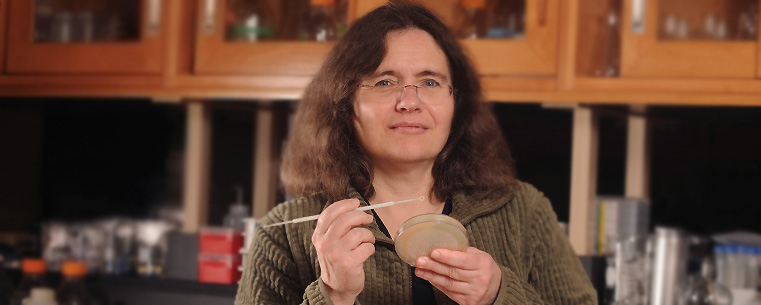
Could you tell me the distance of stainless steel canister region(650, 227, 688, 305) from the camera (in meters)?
1.81

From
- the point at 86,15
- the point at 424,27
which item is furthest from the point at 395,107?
the point at 86,15

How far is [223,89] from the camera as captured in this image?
196 cm

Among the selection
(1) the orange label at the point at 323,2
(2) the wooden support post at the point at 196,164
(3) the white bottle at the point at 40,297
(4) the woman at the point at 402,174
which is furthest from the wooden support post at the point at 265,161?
(4) the woman at the point at 402,174

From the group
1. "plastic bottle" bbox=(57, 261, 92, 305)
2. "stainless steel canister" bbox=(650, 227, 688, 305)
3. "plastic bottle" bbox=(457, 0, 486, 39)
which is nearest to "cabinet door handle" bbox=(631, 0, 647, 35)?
"plastic bottle" bbox=(457, 0, 486, 39)

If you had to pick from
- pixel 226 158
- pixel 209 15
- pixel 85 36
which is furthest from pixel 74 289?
pixel 209 15

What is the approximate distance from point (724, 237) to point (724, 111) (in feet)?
1.00

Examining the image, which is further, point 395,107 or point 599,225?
point 599,225

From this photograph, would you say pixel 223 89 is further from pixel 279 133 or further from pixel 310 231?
pixel 310 231

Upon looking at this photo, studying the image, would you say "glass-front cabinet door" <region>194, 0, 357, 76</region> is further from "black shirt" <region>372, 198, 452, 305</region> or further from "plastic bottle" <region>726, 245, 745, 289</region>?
"plastic bottle" <region>726, 245, 745, 289</region>

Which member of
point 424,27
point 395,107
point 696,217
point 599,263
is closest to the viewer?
point 395,107

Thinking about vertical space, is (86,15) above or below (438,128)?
above

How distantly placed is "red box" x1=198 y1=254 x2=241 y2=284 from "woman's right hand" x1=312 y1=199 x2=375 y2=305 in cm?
82

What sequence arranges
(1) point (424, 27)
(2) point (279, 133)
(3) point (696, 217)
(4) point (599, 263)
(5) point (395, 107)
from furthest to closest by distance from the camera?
(2) point (279, 133) → (3) point (696, 217) → (4) point (599, 263) → (1) point (424, 27) → (5) point (395, 107)

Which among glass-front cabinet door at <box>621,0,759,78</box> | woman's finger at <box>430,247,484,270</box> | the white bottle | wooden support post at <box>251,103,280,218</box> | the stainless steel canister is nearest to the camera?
woman's finger at <box>430,247,484,270</box>
